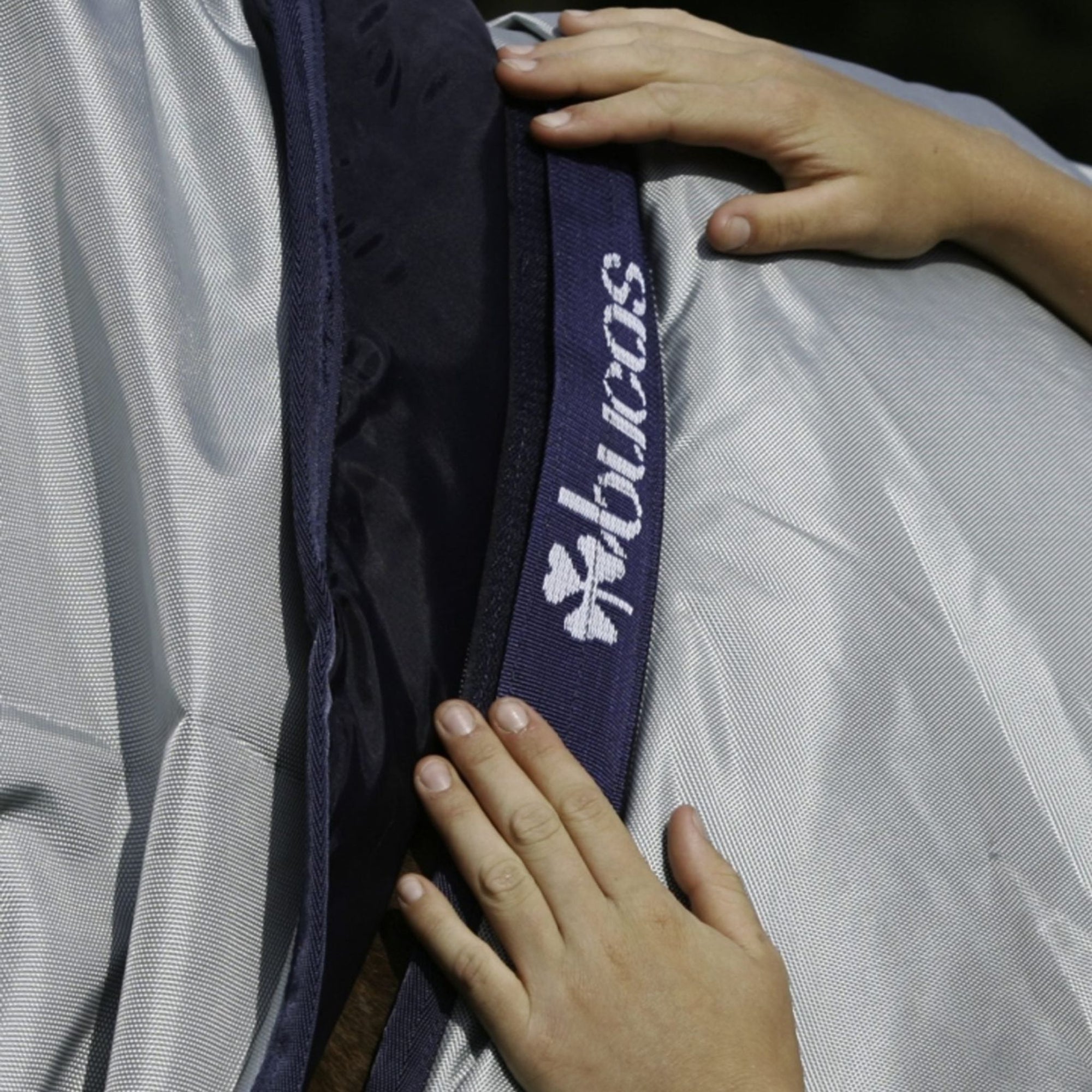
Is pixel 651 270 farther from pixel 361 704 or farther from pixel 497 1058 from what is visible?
pixel 497 1058

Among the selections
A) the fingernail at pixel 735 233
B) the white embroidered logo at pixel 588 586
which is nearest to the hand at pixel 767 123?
the fingernail at pixel 735 233

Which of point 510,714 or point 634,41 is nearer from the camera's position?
point 510,714

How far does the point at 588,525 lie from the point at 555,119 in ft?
0.92

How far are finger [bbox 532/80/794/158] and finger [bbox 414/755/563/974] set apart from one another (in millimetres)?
419

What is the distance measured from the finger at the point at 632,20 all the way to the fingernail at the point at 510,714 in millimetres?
546

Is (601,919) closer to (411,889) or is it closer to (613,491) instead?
(411,889)

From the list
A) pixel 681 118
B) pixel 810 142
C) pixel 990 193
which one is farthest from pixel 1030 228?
pixel 681 118

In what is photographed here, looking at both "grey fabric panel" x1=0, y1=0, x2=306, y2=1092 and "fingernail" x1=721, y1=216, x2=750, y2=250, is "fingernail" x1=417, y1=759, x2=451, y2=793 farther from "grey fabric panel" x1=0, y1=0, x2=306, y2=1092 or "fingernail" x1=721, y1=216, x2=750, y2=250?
"fingernail" x1=721, y1=216, x2=750, y2=250

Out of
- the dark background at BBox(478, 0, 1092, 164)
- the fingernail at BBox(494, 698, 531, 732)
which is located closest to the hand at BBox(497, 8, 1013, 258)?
the fingernail at BBox(494, 698, 531, 732)

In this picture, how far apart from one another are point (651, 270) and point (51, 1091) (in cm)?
60

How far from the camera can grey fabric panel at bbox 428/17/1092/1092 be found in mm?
720

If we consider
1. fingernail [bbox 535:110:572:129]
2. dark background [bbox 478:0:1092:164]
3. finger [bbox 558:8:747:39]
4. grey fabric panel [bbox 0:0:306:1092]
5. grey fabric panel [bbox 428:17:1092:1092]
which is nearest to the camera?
grey fabric panel [bbox 0:0:306:1092]

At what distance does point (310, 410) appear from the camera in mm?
679

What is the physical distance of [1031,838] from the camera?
Answer: 80 centimetres
